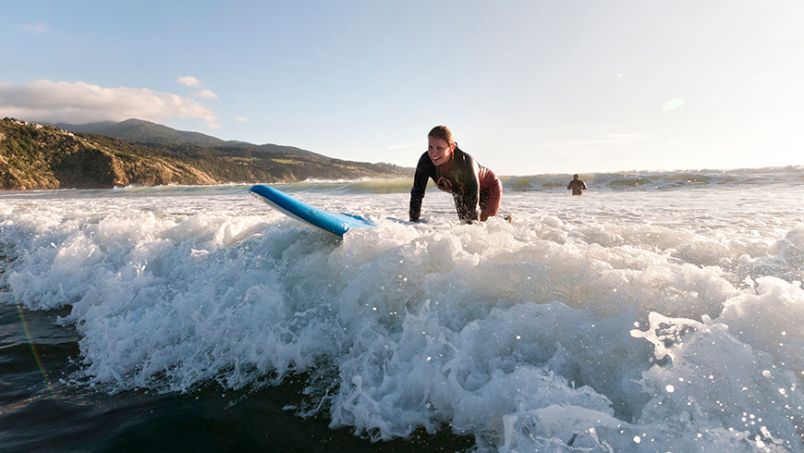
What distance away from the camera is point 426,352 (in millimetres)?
2445

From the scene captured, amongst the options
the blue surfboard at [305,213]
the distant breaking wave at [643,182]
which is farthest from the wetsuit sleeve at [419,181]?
the distant breaking wave at [643,182]

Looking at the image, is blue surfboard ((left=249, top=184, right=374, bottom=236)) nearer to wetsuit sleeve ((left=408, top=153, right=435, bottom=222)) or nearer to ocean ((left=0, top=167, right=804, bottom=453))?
ocean ((left=0, top=167, right=804, bottom=453))

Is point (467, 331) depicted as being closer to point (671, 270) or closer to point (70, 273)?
point (671, 270)

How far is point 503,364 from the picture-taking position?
7.47ft

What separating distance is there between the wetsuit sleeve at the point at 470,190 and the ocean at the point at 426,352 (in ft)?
3.33

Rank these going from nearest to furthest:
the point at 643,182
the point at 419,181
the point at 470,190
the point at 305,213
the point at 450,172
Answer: the point at 305,213, the point at 470,190, the point at 450,172, the point at 419,181, the point at 643,182

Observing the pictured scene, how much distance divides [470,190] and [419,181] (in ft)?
2.64

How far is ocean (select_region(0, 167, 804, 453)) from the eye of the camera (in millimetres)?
1841

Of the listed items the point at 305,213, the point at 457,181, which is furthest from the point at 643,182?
the point at 305,213

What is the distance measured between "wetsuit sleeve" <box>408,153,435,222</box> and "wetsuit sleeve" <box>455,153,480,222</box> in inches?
22.2

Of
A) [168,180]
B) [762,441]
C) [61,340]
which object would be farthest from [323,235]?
[168,180]

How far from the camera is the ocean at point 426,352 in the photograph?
6.04ft

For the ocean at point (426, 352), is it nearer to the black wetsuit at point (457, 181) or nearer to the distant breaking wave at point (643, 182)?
the black wetsuit at point (457, 181)

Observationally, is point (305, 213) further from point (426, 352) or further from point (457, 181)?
point (426, 352)
